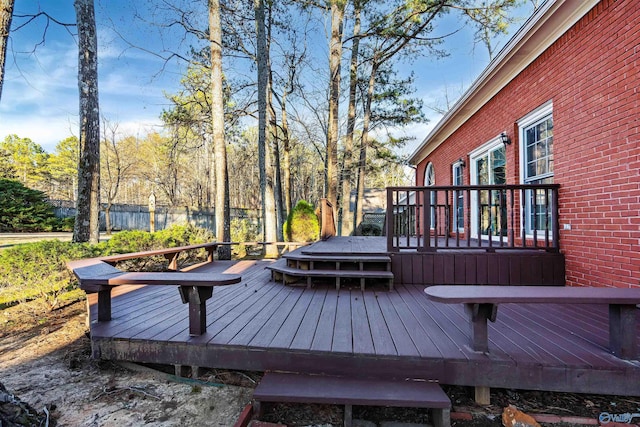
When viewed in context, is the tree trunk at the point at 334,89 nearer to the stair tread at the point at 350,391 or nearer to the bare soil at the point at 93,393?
the bare soil at the point at 93,393

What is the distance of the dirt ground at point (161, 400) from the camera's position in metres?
1.67

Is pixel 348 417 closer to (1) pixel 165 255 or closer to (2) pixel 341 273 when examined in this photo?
(2) pixel 341 273

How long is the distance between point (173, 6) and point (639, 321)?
10080 mm

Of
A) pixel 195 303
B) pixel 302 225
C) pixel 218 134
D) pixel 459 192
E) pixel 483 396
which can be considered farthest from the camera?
pixel 302 225

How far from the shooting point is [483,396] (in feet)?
5.95

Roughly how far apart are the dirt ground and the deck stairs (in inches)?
61.7

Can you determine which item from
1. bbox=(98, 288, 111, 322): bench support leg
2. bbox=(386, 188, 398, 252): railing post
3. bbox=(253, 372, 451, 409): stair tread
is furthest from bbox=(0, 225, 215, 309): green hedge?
bbox=(386, 188, 398, 252): railing post

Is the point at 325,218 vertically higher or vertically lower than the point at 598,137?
lower

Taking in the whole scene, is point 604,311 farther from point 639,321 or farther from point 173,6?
point 173,6

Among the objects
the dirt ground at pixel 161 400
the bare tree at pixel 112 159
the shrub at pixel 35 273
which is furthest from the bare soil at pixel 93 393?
the bare tree at pixel 112 159

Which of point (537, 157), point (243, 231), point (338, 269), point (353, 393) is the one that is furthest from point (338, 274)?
point (243, 231)

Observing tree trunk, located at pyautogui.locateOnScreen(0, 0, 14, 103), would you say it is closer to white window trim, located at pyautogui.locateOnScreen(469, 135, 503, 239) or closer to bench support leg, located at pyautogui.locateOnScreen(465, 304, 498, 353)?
bench support leg, located at pyautogui.locateOnScreen(465, 304, 498, 353)

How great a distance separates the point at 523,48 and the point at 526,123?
0.98 m

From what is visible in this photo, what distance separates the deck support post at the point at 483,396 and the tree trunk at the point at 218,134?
5.96 metres
